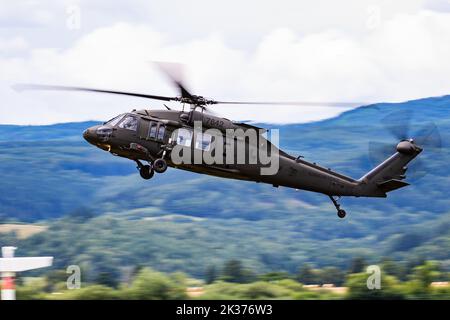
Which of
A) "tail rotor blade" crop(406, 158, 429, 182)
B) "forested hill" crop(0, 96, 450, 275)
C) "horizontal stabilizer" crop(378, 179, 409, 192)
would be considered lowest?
"horizontal stabilizer" crop(378, 179, 409, 192)

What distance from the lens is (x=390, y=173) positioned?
2683 cm

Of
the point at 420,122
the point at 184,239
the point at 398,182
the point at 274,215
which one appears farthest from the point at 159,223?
the point at 398,182

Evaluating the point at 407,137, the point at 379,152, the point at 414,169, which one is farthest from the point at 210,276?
the point at 407,137

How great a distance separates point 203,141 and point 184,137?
21.6 inches

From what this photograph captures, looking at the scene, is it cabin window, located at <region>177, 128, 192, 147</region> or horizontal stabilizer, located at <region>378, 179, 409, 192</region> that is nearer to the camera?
cabin window, located at <region>177, 128, 192, 147</region>

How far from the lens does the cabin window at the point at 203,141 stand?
24.7 meters

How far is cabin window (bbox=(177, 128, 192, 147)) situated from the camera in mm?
24797

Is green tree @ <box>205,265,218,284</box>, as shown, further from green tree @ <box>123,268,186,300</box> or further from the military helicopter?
the military helicopter

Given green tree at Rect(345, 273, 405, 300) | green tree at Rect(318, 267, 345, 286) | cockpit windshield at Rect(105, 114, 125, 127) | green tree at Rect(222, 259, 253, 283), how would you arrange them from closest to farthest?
cockpit windshield at Rect(105, 114, 125, 127) < green tree at Rect(345, 273, 405, 300) < green tree at Rect(318, 267, 345, 286) < green tree at Rect(222, 259, 253, 283)

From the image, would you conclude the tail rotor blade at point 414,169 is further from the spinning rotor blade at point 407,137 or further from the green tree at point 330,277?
the green tree at point 330,277

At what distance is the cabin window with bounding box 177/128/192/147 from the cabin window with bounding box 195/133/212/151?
9.0 inches

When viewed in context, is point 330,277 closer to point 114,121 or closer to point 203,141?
point 203,141

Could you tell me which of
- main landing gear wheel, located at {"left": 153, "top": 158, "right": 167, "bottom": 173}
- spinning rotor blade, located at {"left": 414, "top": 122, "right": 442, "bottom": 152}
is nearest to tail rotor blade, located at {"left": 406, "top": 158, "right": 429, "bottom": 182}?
spinning rotor blade, located at {"left": 414, "top": 122, "right": 442, "bottom": 152}

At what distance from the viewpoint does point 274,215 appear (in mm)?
80500
